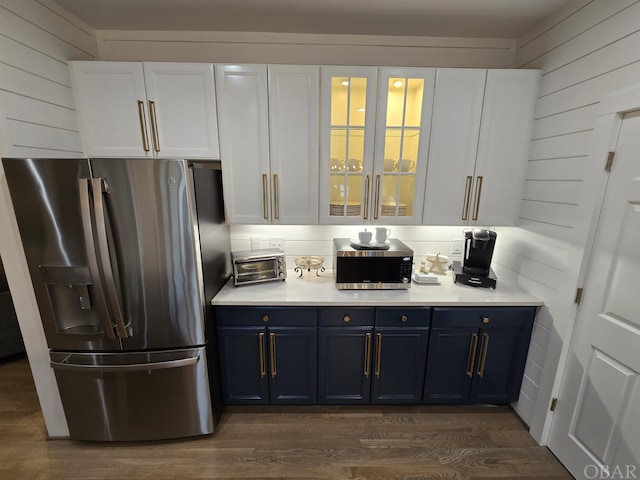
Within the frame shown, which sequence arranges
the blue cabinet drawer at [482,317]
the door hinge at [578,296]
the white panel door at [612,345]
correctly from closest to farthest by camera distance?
the white panel door at [612,345] < the door hinge at [578,296] < the blue cabinet drawer at [482,317]

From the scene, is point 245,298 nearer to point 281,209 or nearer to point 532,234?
point 281,209

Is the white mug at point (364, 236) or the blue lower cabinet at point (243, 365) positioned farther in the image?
the white mug at point (364, 236)

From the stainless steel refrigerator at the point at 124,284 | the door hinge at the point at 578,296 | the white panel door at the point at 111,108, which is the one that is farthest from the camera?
the white panel door at the point at 111,108

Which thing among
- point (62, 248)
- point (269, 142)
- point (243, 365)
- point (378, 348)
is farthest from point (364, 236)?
point (62, 248)

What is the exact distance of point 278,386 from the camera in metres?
1.95

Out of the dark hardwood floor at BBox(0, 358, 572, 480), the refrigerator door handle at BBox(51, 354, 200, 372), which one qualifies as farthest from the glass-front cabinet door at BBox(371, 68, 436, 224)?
the refrigerator door handle at BBox(51, 354, 200, 372)

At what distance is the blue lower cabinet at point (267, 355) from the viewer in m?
1.83

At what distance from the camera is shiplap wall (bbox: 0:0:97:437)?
4.67 ft

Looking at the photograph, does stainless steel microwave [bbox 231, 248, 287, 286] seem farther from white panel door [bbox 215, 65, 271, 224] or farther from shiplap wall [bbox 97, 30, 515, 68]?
shiplap wall [bbox 97, 30, 515, 68]

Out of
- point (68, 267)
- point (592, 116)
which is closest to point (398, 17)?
point (592, 116)

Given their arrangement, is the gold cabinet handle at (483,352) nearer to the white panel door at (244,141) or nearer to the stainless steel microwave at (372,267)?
the stainless steel microwave at (372,267)

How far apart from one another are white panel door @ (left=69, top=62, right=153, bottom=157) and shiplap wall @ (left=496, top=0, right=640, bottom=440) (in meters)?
2.62

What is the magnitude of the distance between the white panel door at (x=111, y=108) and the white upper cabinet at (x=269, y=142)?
1.71 ft

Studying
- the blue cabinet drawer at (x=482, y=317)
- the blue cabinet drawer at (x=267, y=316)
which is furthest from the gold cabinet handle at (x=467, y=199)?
the blue cabinet drawer at (x=267, y=316)
